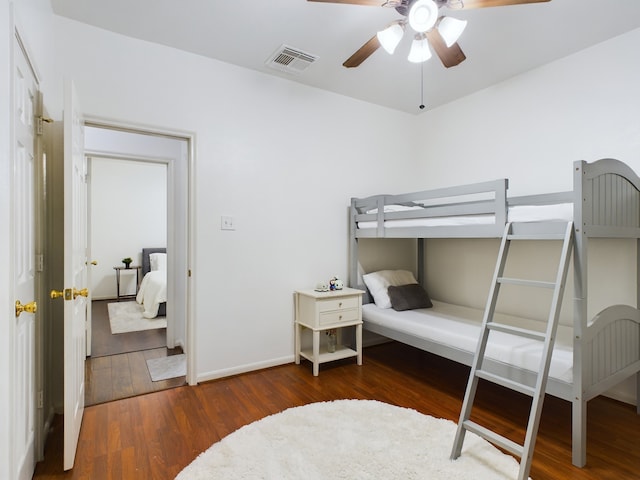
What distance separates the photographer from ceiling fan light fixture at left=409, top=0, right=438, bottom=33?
168 cm

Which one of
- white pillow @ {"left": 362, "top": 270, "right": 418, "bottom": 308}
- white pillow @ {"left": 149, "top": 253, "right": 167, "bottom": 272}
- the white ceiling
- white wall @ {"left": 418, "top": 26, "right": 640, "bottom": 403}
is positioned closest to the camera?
the white ceiling

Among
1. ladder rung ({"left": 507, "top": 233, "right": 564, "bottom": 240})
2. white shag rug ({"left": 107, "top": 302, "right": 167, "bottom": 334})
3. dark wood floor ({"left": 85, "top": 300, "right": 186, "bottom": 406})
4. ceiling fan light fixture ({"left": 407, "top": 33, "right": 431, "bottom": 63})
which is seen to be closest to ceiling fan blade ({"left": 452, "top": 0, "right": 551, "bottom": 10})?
ceiling fan light fixture ({"left": 407, "top": 33, "right": 431, "bottom": 63})

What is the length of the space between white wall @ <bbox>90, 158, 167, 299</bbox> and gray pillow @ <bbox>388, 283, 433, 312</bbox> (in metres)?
4.91

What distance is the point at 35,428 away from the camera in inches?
70.6

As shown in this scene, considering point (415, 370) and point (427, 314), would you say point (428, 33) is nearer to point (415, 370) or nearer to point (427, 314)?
point (427, 314)

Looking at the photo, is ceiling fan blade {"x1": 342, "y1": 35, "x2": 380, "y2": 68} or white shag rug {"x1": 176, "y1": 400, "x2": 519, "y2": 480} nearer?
white shag rug {"x1": 176, "y1": 400, "x2": 519, "y2": 480}

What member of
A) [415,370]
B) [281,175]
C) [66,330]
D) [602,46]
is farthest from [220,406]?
[602,46]

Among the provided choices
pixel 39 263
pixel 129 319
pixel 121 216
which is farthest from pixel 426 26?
pixel 121 216

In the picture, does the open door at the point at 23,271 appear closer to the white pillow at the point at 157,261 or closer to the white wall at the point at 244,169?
Result: the white wall at the point at 244,169

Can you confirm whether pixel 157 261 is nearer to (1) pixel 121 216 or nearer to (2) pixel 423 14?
(1) pixel 121 216

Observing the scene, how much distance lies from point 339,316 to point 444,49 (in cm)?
213

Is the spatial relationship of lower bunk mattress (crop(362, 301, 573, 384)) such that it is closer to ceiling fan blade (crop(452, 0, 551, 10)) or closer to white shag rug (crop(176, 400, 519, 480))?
white shag rug (crop(176, 400, 519, 480))

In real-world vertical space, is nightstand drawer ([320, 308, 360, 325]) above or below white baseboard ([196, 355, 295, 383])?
above

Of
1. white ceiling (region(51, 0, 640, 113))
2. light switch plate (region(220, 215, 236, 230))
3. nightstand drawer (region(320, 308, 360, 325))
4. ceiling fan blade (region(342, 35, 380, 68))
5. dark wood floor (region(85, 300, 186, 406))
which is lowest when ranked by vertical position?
dark wood floor (region(85, 300, 186, 406))
